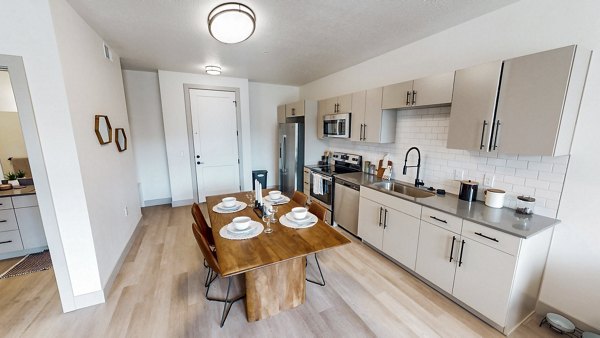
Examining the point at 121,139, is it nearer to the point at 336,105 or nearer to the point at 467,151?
the point at 336,105

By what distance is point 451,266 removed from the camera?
2027mm

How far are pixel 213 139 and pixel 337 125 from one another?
8.76 ft

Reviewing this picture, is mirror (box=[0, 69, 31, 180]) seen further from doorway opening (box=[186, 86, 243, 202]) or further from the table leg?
the table leg

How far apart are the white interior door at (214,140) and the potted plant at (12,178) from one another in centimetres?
234

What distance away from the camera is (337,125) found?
376cm

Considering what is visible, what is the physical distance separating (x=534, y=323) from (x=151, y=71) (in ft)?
20.5

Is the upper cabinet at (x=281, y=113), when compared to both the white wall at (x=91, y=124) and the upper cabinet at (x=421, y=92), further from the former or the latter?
the white wall at (x=91, y=124)

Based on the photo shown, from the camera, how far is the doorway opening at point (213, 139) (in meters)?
4.52

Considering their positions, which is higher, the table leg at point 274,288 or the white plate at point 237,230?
the white plate at point 237,230

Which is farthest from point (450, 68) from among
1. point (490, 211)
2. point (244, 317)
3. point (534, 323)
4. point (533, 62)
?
point (244, 317)

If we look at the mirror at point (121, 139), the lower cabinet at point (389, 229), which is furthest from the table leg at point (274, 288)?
the mirror at point (121, 139)

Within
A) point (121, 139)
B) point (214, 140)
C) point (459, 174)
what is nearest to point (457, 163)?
point (459, 174)

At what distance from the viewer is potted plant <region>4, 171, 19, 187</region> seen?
2856mm

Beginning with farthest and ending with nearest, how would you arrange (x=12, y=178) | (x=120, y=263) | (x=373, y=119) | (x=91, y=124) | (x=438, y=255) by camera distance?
(x=373, y=119)
(x=12, y=178)
(x=120, y=263)
(x=91, y=124)
(x=438, y=255)
